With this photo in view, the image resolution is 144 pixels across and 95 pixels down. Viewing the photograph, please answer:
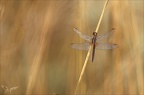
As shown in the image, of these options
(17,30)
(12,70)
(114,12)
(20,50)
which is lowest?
(12,70)

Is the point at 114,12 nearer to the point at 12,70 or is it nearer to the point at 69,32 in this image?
the point at 69,32

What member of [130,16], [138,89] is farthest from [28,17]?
[138,89]

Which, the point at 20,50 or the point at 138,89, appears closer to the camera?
the point at 138,89

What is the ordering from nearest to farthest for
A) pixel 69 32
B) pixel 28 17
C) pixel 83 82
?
pixel 83 82 < pixel 28 17 < pixel 69 32

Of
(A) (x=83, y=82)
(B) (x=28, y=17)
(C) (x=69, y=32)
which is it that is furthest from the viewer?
(C) (x=69, y=32)

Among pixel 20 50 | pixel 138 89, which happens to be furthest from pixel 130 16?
pixel 20 50

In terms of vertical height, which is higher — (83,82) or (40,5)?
(40,5)
